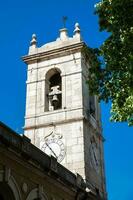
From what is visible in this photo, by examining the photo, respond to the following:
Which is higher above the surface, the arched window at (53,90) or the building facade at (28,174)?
the arched window at (53,90)

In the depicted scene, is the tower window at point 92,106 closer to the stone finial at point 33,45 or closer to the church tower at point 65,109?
the church tower at point 65,109

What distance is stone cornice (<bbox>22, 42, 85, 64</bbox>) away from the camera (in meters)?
29.0

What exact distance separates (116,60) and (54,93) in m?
14.2

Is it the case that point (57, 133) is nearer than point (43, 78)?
Yes

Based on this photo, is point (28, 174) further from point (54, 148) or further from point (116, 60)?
point (54, 148)

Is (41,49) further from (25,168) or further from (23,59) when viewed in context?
(25,168)

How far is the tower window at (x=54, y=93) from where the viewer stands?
93.4ft

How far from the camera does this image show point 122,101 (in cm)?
1514

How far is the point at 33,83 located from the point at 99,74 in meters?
14.3

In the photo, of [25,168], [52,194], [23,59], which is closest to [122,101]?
[25,168]

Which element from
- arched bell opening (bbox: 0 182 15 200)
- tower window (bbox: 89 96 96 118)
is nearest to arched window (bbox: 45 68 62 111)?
tower window (bbox: 89 96 96 118)

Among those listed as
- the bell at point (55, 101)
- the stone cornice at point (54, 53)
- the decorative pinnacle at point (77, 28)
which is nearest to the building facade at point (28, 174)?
the bell at point (55, 101)

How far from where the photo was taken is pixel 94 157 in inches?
1072

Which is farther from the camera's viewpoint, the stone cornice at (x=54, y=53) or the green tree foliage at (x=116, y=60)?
the stone cornice at (x=54, y=53)
